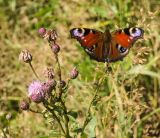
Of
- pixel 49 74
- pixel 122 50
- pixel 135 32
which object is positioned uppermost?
pixel 135 32

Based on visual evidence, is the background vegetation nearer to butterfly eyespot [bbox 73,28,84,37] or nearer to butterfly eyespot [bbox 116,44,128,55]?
butterfly eyespot [bbox 116,44,128,55]

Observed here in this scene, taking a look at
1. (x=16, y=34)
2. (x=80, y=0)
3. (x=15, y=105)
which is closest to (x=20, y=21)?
(x=16, y=34)

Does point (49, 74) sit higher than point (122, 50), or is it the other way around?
point (122, 50)

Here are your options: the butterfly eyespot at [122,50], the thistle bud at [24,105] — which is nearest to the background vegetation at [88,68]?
the butterfly eyespot at [122,50]

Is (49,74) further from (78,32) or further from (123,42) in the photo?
(123,42)

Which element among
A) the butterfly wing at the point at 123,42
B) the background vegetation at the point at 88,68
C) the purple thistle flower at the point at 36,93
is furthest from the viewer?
the background vegetation at the point at 88,68

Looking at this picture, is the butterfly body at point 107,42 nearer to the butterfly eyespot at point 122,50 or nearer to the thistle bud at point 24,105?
the butterfly eyespot at point 122,50

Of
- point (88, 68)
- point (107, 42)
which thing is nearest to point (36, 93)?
point (107, 42)
